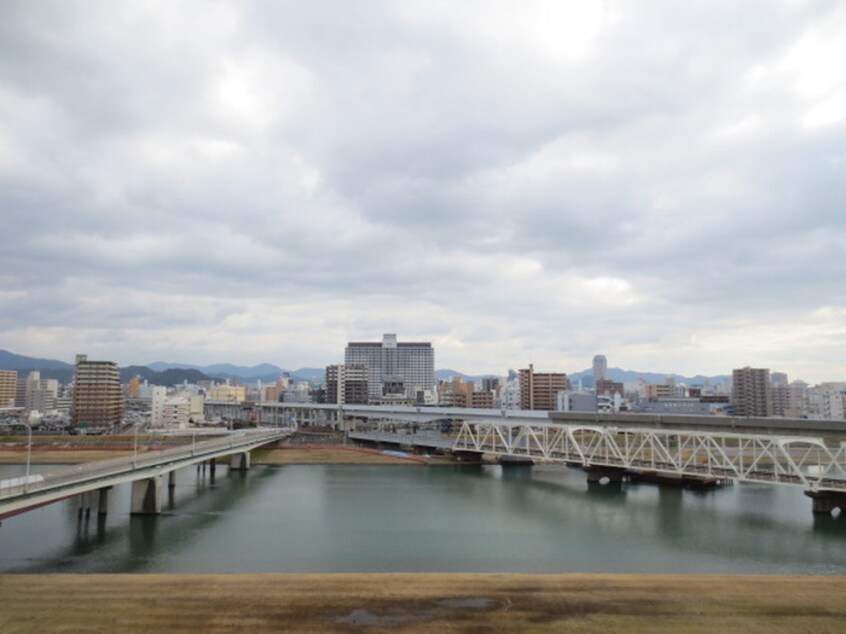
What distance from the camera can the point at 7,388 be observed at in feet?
470

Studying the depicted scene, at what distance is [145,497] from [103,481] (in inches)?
211

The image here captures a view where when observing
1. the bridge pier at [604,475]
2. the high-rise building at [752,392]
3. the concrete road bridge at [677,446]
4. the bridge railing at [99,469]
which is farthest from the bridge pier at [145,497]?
the high-rise building at [752,392]

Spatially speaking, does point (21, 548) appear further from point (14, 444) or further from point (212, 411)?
Answer: point (212, 411)

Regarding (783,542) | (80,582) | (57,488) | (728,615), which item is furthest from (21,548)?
(783,542)

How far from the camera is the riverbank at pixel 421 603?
1595 cm

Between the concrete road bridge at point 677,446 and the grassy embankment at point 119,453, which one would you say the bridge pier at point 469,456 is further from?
the grassy embankment at point 119,453

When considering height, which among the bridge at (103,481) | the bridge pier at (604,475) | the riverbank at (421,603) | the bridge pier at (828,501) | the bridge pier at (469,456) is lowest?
the bridge pier at (469,456)

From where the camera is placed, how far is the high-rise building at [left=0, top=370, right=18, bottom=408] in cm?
14000

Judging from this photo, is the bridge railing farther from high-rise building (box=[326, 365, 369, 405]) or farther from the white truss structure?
high-rise building (box=[326, 365, 369, 405])

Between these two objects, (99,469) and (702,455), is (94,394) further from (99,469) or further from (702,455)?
(702,455)

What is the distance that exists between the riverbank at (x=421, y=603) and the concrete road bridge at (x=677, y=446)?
18.8m

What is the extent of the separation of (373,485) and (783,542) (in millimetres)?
31298

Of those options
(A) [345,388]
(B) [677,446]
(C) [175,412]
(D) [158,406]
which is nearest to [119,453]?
(C) [175,412]

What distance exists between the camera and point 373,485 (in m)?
49.6
